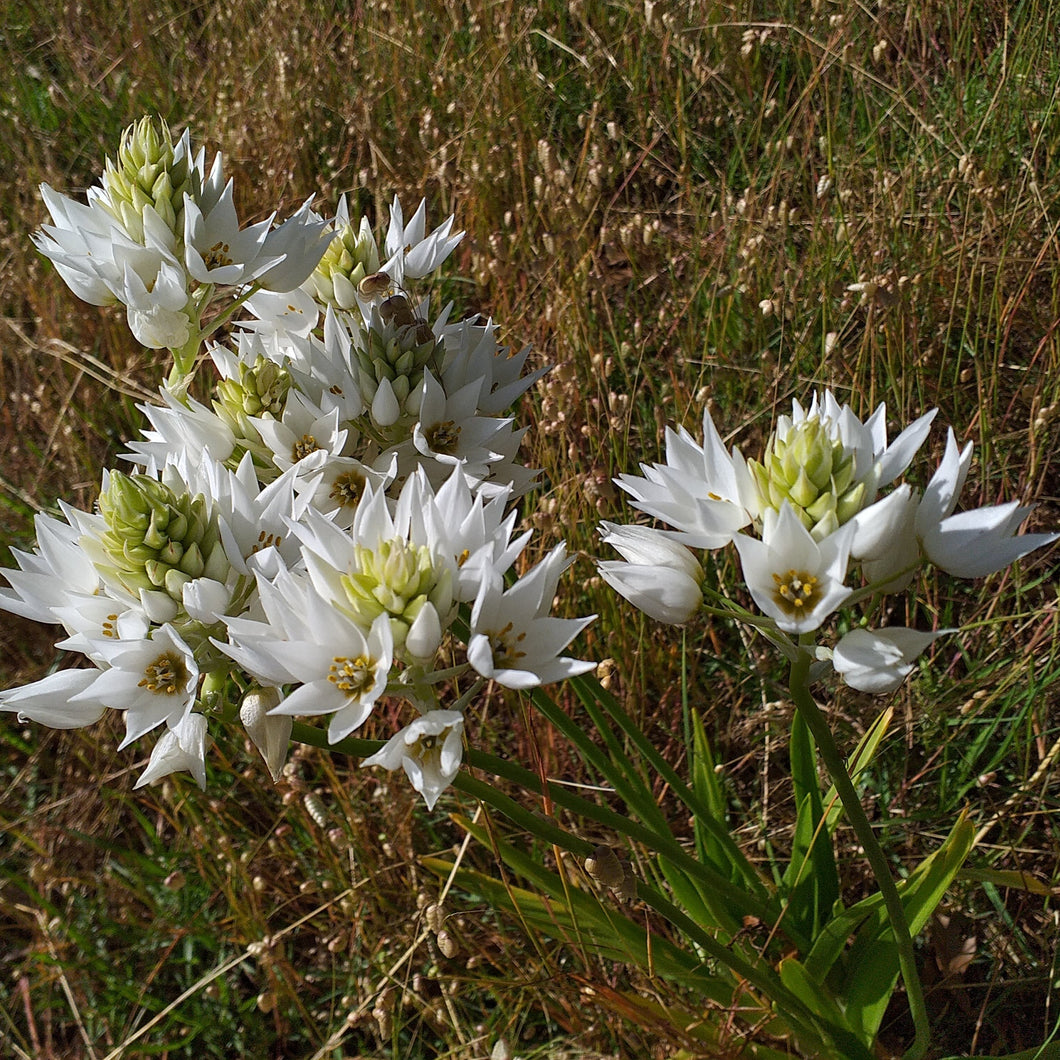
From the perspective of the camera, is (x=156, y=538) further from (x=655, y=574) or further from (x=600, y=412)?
(x=600, y=412)

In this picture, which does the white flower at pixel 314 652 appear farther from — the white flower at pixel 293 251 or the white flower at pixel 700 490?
the white flower at pixel 293 251

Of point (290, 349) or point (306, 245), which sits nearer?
point (306, 245)

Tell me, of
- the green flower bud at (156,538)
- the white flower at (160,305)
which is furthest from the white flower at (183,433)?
the green flower bud at (156,538)

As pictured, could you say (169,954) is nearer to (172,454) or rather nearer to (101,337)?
(172,454)

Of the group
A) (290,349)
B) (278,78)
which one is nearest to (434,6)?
(278,78)

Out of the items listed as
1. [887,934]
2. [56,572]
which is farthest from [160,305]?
[887,934]
